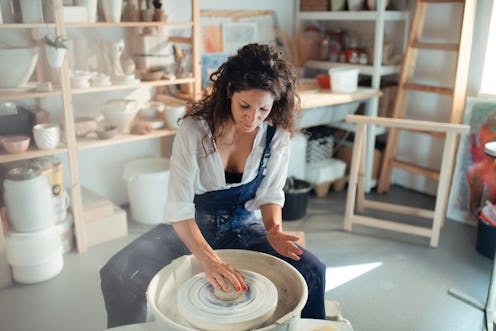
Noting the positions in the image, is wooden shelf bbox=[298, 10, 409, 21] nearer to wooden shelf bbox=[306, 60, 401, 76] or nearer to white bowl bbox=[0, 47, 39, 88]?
wooden shelf bbox=[306, 60, 401, 76]

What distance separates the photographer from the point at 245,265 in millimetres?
1355

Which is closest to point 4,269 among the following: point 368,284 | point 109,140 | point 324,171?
point 109,140

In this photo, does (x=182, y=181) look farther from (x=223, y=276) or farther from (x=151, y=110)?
(x=151, y=110)

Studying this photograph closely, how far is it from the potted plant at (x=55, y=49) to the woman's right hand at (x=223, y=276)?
4.58 feet

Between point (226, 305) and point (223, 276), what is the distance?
89 millimetres

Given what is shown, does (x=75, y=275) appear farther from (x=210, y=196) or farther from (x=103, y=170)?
(x=210, y=196)

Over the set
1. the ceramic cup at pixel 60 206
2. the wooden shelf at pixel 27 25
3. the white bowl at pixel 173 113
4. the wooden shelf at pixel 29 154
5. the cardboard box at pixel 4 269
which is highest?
the wooden shelf at pixel 27 25

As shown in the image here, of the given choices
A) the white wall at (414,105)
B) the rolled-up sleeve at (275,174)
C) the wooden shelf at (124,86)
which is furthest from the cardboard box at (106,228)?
the rolled-up sleeve at (275,174)

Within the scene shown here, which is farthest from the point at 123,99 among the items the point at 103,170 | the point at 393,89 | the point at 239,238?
the point at 393,89

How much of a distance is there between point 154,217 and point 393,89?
1980mm

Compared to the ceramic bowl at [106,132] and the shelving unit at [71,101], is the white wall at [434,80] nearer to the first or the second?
the shelving unit at [71,101]

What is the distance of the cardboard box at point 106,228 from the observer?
2527mm

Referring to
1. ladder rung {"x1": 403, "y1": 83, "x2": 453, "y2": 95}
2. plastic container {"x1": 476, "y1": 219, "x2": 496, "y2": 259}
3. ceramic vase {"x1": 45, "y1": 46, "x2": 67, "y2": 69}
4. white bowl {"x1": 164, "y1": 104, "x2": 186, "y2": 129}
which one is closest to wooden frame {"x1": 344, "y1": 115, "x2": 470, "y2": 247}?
plastic container {"x1": 476, "y1": 219, "x2": 496, "y2": 259}

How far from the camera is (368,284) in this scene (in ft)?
7.43
